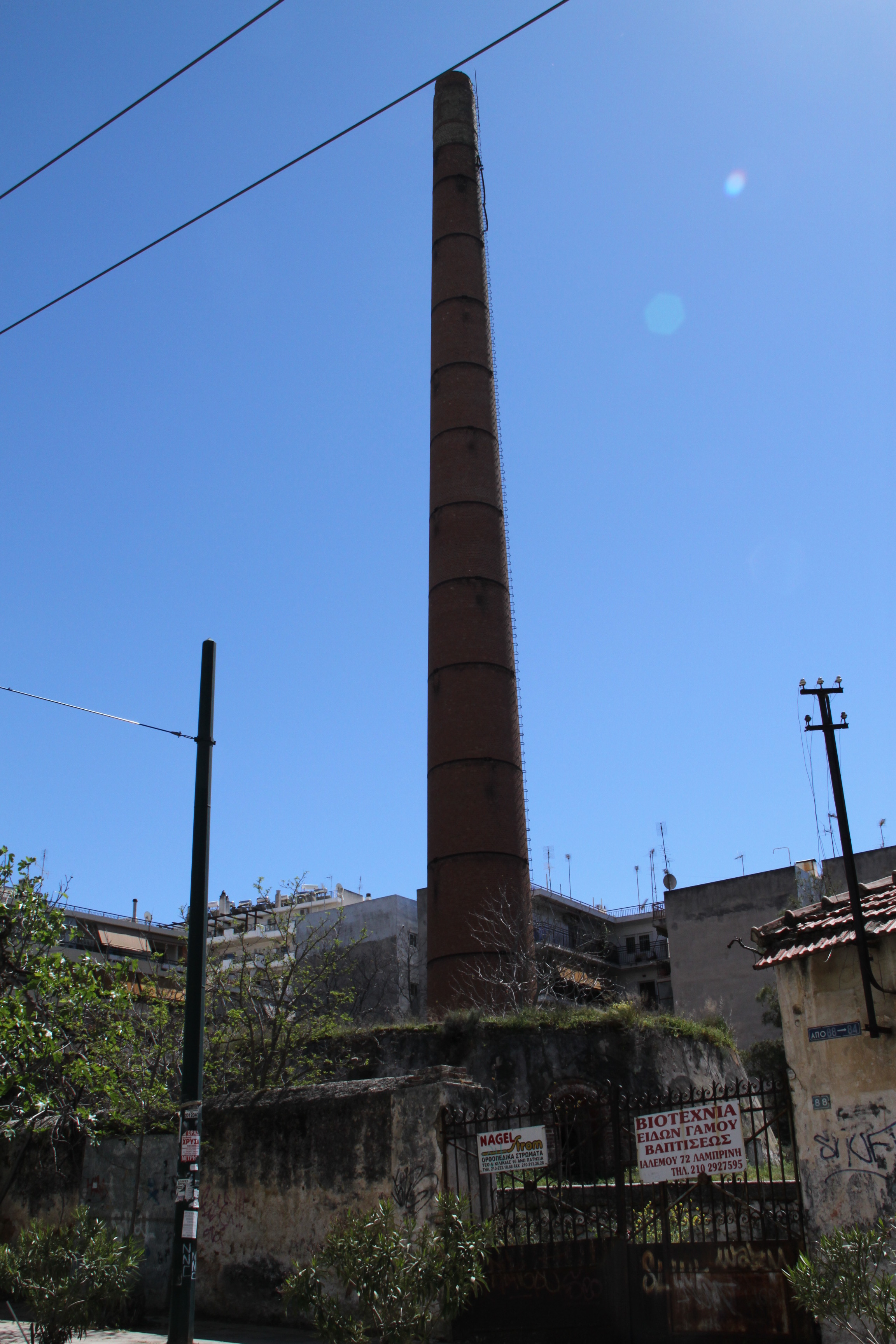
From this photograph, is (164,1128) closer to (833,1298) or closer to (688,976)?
(833,1298)

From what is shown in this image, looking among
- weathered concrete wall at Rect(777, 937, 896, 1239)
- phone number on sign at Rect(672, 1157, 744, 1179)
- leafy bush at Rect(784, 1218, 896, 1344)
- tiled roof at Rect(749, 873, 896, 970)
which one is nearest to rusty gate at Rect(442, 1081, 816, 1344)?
phone number on sign at Rect(672, 1157, 744, 1179)

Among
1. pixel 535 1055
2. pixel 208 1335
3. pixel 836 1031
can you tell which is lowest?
pixel 208 1335

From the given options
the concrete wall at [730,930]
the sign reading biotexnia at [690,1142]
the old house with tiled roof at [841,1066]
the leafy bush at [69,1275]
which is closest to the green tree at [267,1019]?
the leafy bush at [69,1275]

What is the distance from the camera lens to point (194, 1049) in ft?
25.2

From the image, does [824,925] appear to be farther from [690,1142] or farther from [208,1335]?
[208,1335]

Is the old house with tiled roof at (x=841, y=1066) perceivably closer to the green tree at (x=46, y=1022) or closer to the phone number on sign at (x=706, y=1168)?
the phone number on sign at (x=706, y=1168)

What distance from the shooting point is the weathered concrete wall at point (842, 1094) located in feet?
22.3

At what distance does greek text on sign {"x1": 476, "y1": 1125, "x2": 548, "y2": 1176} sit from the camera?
7883 mm

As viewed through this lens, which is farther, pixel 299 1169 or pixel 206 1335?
pixel 299 1169

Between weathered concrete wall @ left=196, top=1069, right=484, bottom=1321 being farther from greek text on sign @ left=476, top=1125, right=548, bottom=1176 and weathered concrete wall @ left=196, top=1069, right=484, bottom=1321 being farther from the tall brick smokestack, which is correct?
the tall brick smokestack

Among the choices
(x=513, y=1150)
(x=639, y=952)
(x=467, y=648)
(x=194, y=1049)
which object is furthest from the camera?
(x=639, y=952)

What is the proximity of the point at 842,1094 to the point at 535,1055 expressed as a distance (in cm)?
1058

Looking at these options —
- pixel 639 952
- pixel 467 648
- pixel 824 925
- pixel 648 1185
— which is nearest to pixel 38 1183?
pixel 648 1185

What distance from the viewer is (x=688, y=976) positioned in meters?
35.2
